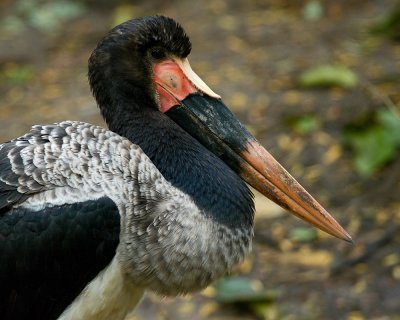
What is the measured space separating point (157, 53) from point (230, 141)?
59cm

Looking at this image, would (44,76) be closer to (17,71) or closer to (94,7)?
(17,71)

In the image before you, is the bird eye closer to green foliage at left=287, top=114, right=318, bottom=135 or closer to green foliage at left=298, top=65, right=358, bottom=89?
green foliage at left=287, top=114, right=318, bottom=135

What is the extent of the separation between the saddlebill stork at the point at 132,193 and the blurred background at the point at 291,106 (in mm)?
1795

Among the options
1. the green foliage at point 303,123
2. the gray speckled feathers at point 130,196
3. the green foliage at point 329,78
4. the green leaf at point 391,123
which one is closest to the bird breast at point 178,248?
the gray speckled feathers at point 130,196

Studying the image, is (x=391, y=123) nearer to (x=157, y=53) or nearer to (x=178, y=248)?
(x=157, y=53)

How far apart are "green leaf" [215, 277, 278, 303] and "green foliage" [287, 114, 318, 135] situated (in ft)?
6.68

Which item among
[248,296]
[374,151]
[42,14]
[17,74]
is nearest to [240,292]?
[248,296]

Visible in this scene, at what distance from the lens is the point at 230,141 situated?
4.30 meters

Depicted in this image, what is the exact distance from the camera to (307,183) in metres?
7.07

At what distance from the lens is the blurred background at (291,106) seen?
5.99m

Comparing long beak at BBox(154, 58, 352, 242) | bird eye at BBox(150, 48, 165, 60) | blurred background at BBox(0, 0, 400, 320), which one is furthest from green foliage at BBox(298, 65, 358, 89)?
bird eye at BBox(150, 48, 165, 60)

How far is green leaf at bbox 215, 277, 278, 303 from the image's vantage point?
578 centimetres

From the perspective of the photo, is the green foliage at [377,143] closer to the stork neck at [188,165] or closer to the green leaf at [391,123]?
the green leaf at [391,123]

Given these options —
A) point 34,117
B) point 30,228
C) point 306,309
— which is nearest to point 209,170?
point 30,228
